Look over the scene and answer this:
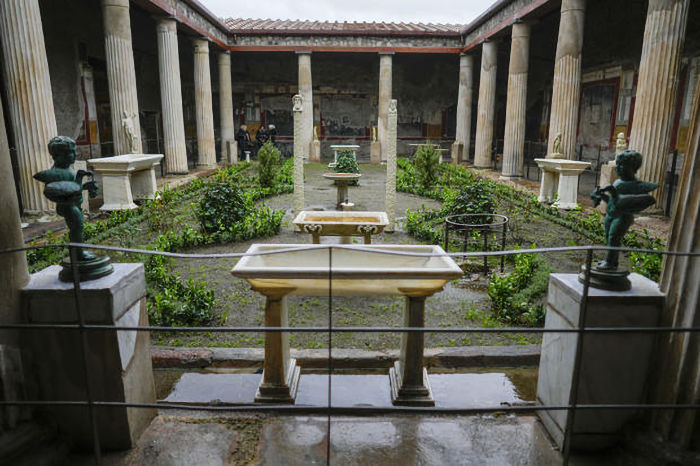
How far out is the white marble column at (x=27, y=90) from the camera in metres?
6.79

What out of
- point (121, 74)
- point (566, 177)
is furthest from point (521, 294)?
point (121, 74)

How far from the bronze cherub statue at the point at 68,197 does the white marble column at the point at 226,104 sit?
15496 millimetres

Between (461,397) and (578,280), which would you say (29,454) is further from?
(578,280)

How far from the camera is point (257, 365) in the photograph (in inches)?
136

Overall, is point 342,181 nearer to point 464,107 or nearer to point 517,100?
point 517,100

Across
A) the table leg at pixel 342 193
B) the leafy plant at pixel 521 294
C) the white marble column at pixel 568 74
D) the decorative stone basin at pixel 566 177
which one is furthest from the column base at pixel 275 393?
the white marble column at pixel 568 74

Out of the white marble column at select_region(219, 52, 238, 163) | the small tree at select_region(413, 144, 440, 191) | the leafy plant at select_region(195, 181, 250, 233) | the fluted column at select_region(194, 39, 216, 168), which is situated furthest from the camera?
the white marble column at select_region(219, 52, 238, 163)

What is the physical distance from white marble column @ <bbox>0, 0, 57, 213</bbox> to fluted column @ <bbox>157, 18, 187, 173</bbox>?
522 cm

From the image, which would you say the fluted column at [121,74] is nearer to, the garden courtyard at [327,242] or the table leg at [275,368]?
the garden courtyard at [327,242]

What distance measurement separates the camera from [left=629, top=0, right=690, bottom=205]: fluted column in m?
7.21

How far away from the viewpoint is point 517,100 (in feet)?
41.6

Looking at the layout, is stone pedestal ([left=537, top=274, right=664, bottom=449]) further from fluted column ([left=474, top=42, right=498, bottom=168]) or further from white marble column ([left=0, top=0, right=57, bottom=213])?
fluted column ([left=474, top=42, right=498, bottom=168])

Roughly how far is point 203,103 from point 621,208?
48.0ft

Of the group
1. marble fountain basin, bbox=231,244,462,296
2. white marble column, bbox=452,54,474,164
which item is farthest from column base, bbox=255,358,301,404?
white marble column, bbox=452,54,474,164
